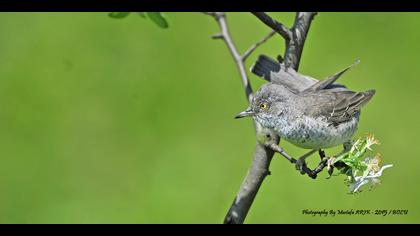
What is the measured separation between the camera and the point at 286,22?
488 centimetres

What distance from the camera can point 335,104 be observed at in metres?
3.22

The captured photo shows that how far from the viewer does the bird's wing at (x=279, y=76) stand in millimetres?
3123

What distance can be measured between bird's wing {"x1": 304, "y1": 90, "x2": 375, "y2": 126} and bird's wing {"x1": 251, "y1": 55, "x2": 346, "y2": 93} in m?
0.06

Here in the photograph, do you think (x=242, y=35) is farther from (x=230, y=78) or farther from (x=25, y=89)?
(x=25, y=89)

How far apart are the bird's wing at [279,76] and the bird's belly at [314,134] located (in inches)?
8.4

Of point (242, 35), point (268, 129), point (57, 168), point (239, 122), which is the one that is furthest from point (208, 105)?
point (268, 129)

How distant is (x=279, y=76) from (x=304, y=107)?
0.22 m

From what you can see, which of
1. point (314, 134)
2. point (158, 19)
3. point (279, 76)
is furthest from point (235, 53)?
point (158, 19)

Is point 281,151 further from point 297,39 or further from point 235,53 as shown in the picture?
point 235,53

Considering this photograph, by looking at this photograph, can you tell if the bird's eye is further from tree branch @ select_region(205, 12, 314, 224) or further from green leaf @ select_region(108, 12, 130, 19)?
green leaf @ select_region(108, 12, 130, 19)

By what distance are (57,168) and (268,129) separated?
237 cm

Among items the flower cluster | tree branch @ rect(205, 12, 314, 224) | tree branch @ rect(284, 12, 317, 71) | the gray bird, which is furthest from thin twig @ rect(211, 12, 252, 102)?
the flower cluster

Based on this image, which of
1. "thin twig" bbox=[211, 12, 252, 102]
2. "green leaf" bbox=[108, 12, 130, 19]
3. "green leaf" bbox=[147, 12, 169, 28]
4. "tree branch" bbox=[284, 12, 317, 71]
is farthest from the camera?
"thin twig" bbox=[211, 12, 252, 102]

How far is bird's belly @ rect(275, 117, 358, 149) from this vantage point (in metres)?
3.03
